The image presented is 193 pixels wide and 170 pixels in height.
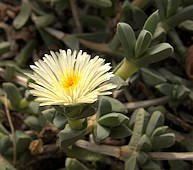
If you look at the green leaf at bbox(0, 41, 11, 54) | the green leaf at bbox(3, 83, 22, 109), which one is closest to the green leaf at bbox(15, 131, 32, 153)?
the green leaf at bbox(3, 83, 22, 109)

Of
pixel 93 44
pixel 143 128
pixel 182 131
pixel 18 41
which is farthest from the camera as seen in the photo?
pixel 18 41

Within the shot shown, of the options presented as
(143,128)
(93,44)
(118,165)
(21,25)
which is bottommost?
(118,165)

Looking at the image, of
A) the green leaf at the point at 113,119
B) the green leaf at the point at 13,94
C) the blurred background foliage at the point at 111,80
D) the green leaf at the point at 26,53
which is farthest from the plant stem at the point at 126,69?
the green leaf at the point at 26,53

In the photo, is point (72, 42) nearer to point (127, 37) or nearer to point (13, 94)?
point (13, 94)

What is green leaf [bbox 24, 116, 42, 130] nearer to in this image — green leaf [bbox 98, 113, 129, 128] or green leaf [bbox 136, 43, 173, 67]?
green leaf [bbox 98, 113, 129, 128]

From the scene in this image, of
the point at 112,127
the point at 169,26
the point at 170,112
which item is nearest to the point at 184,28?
the point at 169,26

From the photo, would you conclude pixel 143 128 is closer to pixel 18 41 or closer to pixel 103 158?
pixel 103 158

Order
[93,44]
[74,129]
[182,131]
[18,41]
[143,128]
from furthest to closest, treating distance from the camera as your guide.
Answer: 1. [18,41]
2. [93,44]
3. [182,131]
4. [143,128]
5. [74,129]
